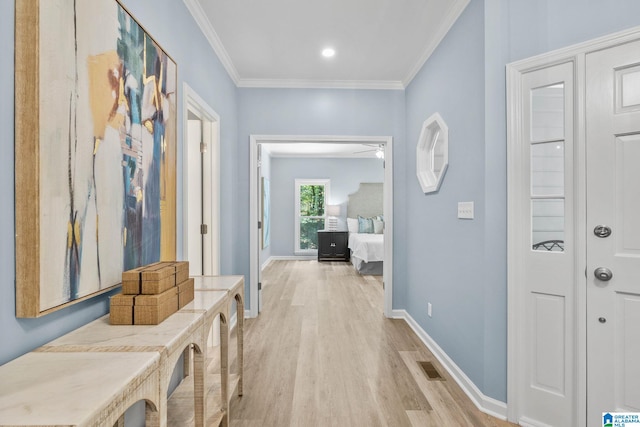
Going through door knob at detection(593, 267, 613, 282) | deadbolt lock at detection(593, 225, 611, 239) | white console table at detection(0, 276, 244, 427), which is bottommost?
white console table at detection(0, 276, 244, 427)

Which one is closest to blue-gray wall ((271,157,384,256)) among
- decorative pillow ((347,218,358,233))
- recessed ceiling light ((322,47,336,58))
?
decorative pillow ((347,218,358,233))

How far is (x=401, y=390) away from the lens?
2.27 metres

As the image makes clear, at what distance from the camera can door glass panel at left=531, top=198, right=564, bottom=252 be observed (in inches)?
71.4

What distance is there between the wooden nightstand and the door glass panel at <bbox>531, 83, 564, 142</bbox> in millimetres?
6083

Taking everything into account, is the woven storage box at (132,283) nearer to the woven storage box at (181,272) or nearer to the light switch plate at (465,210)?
the woven storage box at (181,272)

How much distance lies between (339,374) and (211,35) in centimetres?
295

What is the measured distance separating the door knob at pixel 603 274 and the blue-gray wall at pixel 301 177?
6694 mm

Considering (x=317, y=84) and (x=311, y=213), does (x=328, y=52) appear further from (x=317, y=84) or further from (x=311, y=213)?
(x=311, y=213)

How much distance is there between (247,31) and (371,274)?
4769 mm

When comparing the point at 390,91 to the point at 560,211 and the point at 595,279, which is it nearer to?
the point at 560,211

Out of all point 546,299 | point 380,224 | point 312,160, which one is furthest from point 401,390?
point 312,160

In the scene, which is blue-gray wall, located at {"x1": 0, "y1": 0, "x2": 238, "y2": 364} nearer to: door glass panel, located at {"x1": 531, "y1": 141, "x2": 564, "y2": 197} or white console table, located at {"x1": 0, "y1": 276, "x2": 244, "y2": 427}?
white console table, located at {"x1": 0, "y1": 276, "x2": 244, "y2": 427}

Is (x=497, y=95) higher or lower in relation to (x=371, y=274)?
higher

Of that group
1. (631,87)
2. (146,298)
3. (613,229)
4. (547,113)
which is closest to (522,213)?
(613,229)
